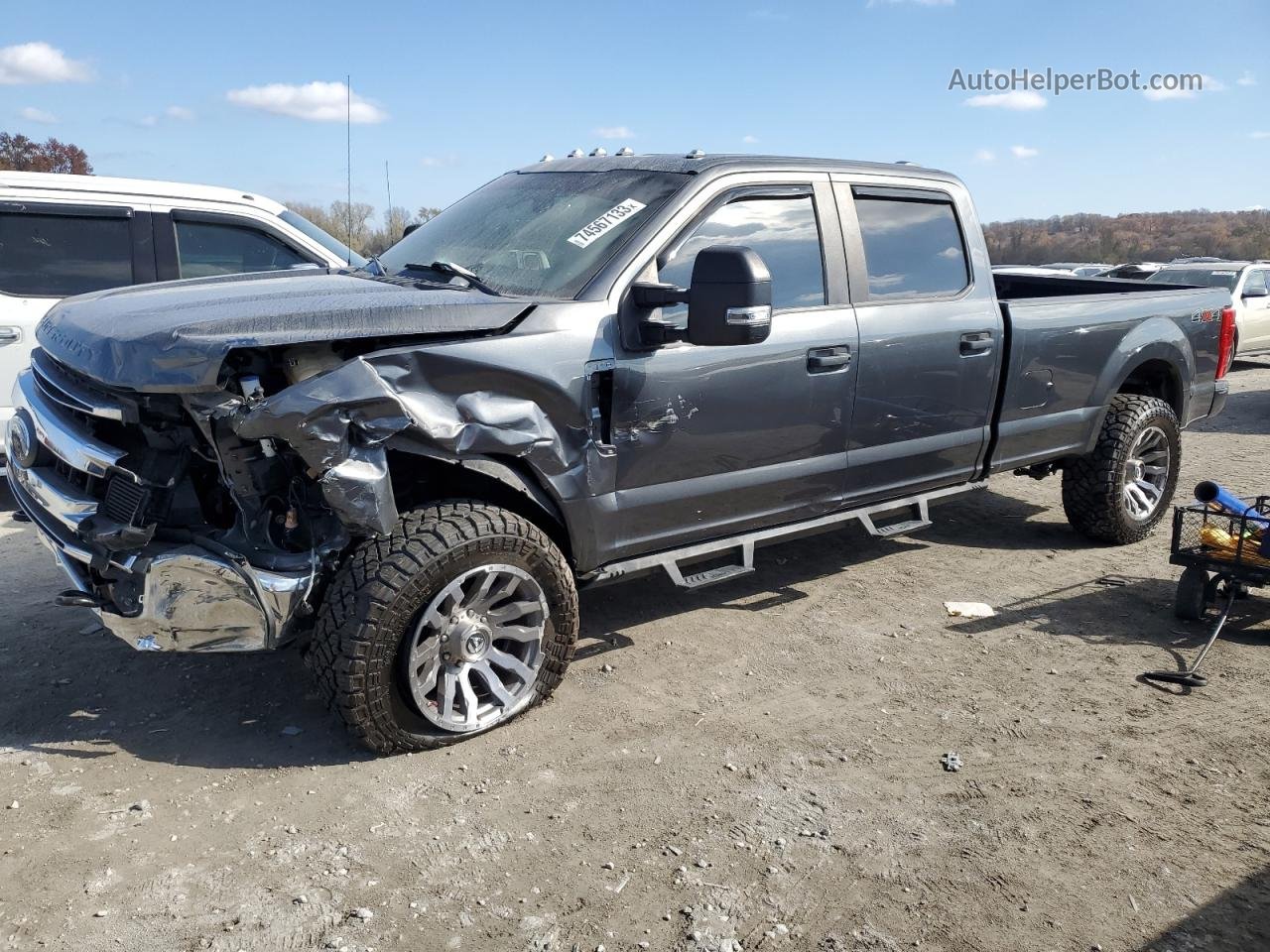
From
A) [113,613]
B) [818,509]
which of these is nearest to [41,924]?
[113,613]

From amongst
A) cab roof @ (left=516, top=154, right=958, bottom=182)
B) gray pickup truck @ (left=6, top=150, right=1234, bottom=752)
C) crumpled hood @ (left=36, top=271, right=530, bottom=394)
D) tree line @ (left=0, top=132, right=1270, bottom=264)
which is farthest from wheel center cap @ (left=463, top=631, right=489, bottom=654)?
tree line @ (left=0, top=132, right=1270, bottom=264)

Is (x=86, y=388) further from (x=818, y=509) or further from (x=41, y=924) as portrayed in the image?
(x=818, y=509)

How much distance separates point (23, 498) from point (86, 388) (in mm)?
688

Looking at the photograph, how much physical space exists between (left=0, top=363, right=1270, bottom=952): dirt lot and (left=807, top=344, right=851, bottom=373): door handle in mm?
1239

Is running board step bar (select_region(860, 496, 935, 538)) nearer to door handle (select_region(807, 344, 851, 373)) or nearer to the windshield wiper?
door handle (select_region(807, 344, 851, 373))

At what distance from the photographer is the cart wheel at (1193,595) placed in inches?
192

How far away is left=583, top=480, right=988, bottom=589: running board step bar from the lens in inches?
164

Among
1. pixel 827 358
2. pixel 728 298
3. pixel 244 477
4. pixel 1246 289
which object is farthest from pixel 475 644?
pixel 1246 289

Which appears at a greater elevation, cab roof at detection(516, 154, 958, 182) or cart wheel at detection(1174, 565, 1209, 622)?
cab roof at detection(516, 154, 958, 182)

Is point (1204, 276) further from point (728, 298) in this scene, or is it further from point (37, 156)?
point (37, 156)

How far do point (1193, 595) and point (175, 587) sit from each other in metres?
4.40

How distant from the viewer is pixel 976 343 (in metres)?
5.14

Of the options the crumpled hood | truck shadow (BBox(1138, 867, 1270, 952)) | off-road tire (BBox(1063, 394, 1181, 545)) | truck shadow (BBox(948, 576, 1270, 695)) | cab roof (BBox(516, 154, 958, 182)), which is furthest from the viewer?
off-road tire (BBox(1063, 394, 1181, 545))

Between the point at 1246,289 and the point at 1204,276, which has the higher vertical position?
the point at 1204,276
